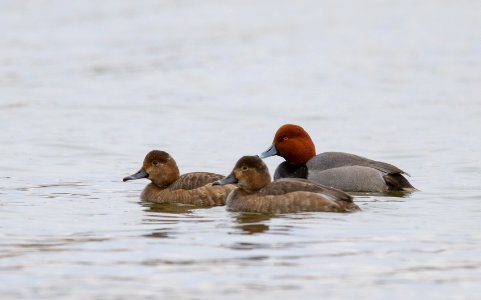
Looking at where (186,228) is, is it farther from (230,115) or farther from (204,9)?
(204,9)

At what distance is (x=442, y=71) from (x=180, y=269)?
18.7 metres

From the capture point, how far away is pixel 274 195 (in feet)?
37.5

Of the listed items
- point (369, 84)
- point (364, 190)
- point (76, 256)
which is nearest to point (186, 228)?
point (76, 256)

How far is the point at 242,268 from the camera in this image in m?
8.80

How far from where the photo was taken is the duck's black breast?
1428cm

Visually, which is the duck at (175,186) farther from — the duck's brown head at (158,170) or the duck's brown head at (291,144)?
the duck's brown head at (291,144)

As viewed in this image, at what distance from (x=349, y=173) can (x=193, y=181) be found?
2307mm

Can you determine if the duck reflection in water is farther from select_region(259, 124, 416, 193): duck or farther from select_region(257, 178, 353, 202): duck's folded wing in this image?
select_region(259, 124, 416, 193): duck

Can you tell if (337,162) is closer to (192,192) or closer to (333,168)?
(333,168)

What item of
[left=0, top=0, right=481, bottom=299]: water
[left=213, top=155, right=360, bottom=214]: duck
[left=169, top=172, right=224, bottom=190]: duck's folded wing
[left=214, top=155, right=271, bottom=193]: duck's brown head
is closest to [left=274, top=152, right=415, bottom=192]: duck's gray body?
[left=0, top=0, right=481, bottom=299]: water

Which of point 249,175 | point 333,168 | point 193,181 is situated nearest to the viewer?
point 249,175

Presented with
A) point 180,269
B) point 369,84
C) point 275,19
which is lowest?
point 180,269

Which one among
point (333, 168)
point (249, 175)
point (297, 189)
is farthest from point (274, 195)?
point (333, 168)

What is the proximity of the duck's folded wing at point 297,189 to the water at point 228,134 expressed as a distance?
1.06 ft
